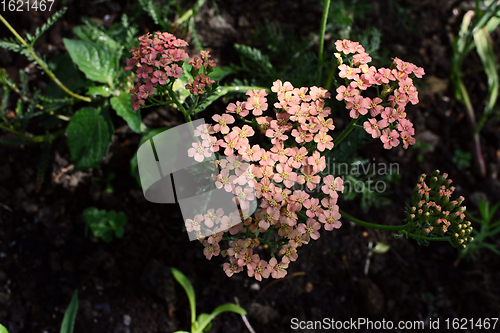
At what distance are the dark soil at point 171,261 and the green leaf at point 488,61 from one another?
59 centimetres

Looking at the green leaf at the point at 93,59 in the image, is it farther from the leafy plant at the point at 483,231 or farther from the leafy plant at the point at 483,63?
the leafy plant at the point at 483,63

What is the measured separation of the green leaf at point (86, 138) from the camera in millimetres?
2471

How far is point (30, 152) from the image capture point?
9.37 feet

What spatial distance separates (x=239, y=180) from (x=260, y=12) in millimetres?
2373

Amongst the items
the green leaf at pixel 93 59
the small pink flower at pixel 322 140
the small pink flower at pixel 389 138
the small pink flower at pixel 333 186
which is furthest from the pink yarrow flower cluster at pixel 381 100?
the green leaf at pixel 93 59

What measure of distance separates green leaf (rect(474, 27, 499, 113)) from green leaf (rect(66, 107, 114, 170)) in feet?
10.6

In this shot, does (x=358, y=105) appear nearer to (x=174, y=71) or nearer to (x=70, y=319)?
(x=174, y=71)

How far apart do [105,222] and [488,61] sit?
3.56m

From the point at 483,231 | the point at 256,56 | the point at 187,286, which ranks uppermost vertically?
the point at 256,56

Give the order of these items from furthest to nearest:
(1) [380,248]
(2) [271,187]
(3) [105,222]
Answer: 1. (1) [380,248]
2. (3) [105,222]
3. (2) [271,187]

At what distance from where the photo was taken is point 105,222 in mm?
2666

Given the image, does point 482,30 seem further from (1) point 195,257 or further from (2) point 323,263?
(1) point 195,257

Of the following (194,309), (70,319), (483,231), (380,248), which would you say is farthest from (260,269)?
(483,231)

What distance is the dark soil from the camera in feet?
8.45
